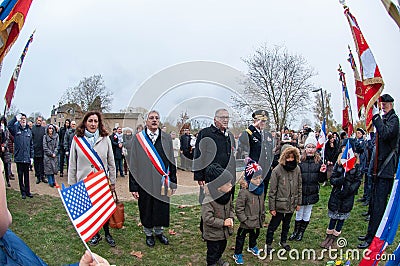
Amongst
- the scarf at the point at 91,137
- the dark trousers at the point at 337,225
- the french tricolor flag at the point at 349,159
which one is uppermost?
the scarf at the point at 91,137

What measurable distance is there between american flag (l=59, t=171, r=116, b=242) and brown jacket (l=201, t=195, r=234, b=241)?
2.27m

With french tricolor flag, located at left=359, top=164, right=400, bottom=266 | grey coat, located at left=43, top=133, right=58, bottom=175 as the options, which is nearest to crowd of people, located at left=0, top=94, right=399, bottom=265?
french tricolor flag, located at left=359, top=164, right=400, bottom=266

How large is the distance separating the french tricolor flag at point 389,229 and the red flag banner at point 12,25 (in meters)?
3.55

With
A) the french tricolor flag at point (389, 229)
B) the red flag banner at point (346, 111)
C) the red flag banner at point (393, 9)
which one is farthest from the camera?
the red flag banner at point (346, 111)

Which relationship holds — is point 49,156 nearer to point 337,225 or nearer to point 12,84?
point 12,84

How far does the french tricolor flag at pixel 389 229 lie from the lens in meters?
2.50

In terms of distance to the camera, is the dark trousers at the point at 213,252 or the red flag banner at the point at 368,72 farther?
the dark trousers at the point at 213,252

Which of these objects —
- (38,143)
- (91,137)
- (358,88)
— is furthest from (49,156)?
(358,88)

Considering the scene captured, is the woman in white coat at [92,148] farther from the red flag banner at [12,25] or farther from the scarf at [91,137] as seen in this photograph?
the red flag banner at [12,25]

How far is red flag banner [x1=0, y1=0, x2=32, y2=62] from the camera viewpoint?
287 cm

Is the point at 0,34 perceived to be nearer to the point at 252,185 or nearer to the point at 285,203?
Result: the point at 252,185

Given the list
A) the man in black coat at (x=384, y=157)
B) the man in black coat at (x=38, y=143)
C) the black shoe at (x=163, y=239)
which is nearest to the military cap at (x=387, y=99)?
the man in black coat at (x=384, y=157)

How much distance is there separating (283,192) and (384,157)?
1.60 metres

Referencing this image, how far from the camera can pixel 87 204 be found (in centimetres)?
168
